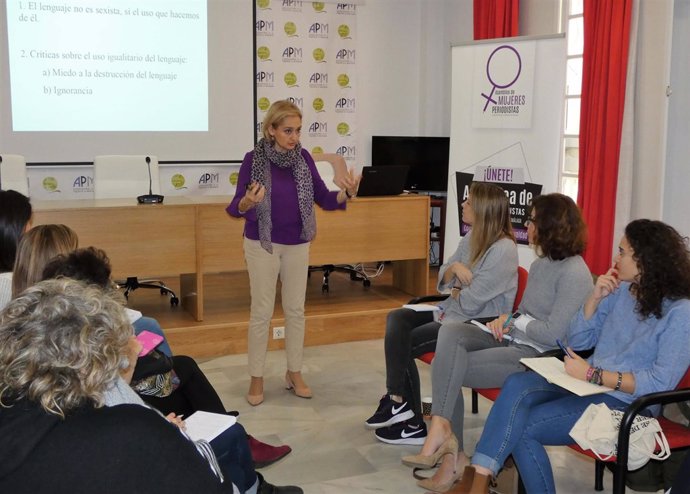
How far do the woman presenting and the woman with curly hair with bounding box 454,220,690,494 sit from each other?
1.52m

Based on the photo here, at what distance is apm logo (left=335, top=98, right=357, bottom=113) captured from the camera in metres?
7.53

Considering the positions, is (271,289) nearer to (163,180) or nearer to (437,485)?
(437,485)

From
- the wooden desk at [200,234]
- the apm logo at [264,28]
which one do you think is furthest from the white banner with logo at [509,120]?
the apm logo at [264,28]

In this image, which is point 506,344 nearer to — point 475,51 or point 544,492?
point 544,492

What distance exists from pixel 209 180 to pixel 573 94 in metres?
3.28

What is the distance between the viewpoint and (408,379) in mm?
3504

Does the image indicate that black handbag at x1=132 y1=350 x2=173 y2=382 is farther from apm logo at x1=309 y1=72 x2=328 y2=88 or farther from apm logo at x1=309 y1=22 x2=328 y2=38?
apm logo at x1=309 y1=22 x2=328 y2=38

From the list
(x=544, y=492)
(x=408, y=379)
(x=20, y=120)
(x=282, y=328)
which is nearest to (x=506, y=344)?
(x=408, y=379)

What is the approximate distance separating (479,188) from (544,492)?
1.32 metres

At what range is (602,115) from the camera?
5020 millimetres

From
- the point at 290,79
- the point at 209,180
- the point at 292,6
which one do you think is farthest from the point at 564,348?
the point at 292,6

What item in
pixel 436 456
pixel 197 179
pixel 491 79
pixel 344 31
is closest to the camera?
pixel 436 456

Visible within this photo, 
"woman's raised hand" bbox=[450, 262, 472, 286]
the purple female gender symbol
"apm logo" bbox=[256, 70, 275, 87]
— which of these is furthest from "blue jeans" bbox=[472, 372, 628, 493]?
"apm logo" bbox=[256, 70, 275, 87]

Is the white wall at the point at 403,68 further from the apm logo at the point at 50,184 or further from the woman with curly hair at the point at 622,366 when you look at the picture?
the woman with curly hair at the point at 622,366
